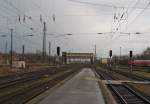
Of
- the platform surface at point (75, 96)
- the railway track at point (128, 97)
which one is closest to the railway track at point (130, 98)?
the railway track at point (128, 97)

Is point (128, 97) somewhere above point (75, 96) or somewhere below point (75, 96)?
below

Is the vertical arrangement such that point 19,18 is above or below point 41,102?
above

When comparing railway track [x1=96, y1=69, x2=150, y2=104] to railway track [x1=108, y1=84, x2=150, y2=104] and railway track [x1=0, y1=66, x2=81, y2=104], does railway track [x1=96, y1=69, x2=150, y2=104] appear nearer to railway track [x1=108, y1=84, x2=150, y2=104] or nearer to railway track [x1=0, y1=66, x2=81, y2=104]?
railway track [x1=108, y1=84, x2=150, y2=104]

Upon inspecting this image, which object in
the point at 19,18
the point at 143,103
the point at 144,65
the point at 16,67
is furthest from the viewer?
the point at 144,65

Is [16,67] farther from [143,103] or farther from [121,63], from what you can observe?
[121,63]

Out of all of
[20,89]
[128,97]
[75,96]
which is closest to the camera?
[75,96]

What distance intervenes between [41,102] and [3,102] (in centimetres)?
225

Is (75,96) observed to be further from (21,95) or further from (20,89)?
(20,89)

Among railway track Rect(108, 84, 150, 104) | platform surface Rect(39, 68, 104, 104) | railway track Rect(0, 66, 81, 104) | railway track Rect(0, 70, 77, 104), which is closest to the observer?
platform surface Rect(39, 68, 104, 104)

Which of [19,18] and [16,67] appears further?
[16,67]

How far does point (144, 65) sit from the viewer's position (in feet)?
423

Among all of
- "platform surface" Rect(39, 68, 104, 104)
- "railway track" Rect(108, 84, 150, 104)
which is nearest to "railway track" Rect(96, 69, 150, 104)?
"railway track" Rect(108, 84, 150, 104)

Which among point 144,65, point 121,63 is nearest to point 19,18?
point 144,65

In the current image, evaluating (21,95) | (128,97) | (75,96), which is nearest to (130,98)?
(128,97)
